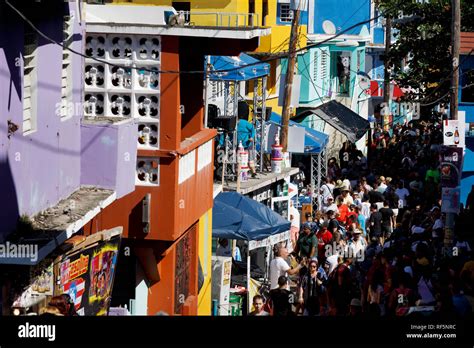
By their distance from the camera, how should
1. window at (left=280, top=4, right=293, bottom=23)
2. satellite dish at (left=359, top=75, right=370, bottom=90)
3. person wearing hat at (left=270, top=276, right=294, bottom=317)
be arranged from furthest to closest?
satellite dish at (left=359, top=75, right=370, bottom=90) < window at (left=280, top=4, right=293, bottom=23) < person wearing hat at (left=270, top=276, right=294, bottom=317)

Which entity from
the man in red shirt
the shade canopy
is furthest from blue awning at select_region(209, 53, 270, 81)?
the shade canopy

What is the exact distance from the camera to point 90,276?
50.0 ft

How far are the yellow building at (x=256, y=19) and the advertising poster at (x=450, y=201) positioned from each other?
774 centimetres

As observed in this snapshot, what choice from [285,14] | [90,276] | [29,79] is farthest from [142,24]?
[285,14]

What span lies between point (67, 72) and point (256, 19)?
2063 cm

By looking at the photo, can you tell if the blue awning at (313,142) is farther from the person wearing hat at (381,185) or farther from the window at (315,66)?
the window at (315,66)

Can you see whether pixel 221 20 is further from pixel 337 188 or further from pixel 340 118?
pixel 340 118

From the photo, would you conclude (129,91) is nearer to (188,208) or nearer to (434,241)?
(188,208)

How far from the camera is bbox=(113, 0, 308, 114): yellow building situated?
110 ft

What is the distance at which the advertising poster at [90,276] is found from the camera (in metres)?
14.6

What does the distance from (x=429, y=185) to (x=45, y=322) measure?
23.7m

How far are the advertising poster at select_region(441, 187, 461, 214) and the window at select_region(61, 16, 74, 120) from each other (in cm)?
923

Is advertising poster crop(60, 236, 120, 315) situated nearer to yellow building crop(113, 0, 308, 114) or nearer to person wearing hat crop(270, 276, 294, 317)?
person wearing hat crop(270, 276, 294, 317)

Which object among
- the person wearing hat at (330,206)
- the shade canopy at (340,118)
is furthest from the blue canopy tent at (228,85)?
the shade canopy at (340,118)
